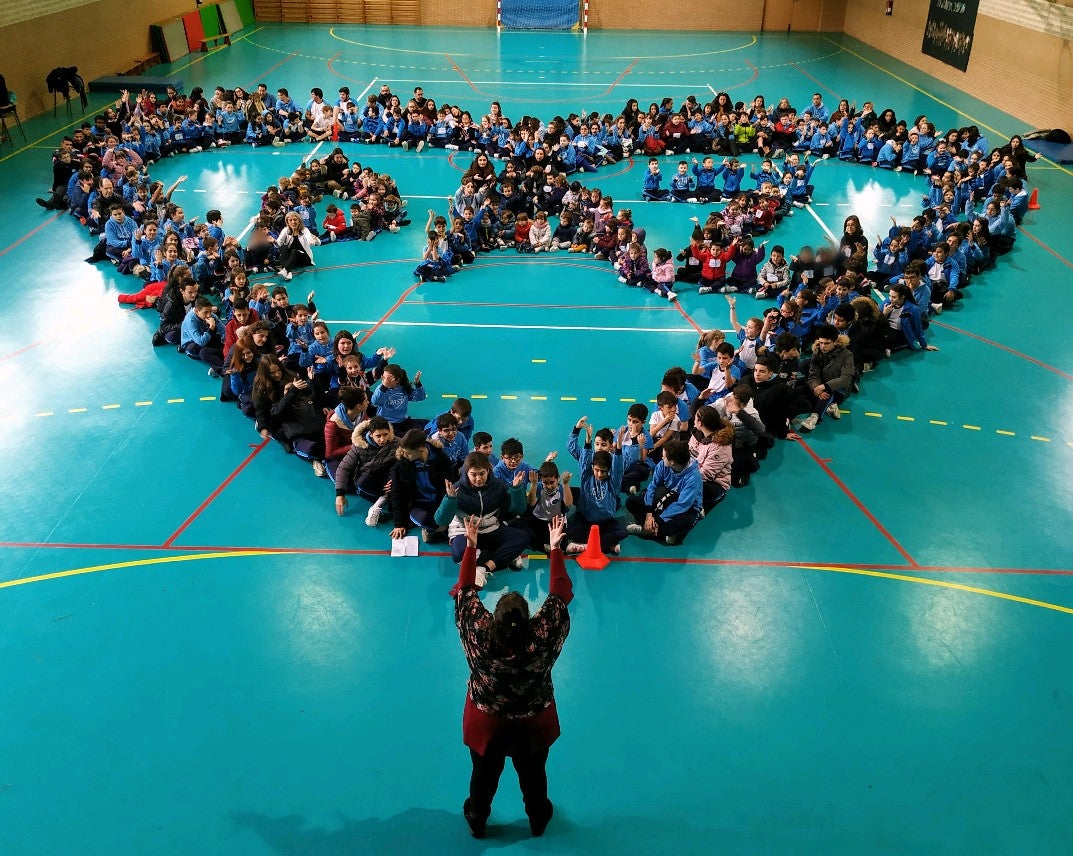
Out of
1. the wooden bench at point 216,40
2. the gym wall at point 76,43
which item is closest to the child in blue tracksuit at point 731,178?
the gym wall at point 76,43

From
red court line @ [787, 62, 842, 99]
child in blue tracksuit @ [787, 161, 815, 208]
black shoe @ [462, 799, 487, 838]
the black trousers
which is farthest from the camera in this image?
red court line @ [787, 62, 842, 99]

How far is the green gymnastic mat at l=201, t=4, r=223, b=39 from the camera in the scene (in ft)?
89.7

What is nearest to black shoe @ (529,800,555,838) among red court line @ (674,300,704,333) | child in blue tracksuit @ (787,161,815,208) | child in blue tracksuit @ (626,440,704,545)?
child in blue tracksuit @ (626,440,704,545)

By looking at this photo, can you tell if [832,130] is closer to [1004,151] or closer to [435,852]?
[1004,151]

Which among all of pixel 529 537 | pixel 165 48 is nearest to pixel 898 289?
pixel 529 537

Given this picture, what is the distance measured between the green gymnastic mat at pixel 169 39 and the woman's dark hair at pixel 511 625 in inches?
1058

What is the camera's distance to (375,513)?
7016 millimetres

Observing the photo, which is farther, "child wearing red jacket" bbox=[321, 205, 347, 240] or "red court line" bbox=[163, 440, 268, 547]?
"child wearing red jacket" bbox=[321, 205, 347, 240]

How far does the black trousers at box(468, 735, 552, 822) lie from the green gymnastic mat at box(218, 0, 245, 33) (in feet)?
100

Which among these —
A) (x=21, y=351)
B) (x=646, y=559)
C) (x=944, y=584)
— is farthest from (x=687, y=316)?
(x=21, y=351)

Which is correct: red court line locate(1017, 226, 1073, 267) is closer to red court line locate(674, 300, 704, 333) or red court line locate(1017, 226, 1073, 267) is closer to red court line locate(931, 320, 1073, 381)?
red court line locate(931, 320, 1073, 381)

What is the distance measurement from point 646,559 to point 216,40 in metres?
28.1

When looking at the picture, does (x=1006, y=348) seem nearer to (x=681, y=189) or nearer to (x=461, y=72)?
(x=681, y=189)

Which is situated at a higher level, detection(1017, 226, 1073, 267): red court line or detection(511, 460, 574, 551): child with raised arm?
detection(511, 460, 574, 551): child with raised arm
